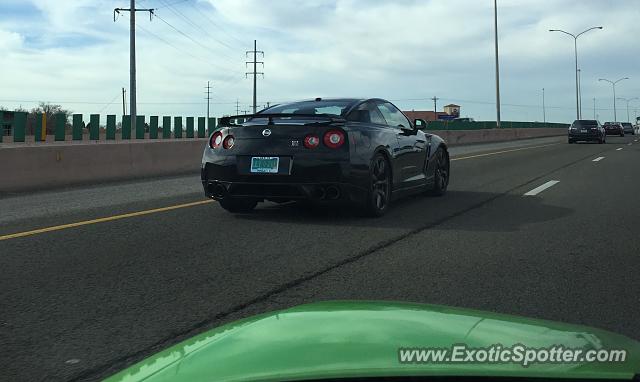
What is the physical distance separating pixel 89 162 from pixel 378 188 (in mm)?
7121

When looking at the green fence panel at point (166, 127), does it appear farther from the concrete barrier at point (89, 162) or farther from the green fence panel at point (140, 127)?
the concrete barrier at point (89, 162)

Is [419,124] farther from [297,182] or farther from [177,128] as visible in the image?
[177,128]

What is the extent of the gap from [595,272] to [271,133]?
11.5ft

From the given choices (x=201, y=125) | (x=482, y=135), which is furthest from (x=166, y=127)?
(x=482, y=135)

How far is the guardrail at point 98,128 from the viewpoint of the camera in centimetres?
1795

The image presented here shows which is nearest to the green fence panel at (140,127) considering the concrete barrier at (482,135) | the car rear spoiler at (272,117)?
the concrete barrier at (482,135)

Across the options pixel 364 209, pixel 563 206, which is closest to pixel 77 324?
pixel 364 209

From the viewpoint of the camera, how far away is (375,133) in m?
7.13

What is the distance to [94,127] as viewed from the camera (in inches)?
925

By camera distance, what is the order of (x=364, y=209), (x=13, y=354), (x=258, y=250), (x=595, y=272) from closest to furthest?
(x=13, y=354) → (x=595, y=272) → (x=258, y=250) → (x=364, y=209)

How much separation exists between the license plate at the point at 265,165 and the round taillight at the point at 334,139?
0.56 m

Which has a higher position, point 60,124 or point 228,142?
point 60,124

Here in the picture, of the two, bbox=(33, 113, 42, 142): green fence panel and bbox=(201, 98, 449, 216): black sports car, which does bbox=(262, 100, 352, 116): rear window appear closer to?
bbox=(201, 98, 449, 216): black sports car

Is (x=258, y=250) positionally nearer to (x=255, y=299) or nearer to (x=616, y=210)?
(x=255, y=299)
